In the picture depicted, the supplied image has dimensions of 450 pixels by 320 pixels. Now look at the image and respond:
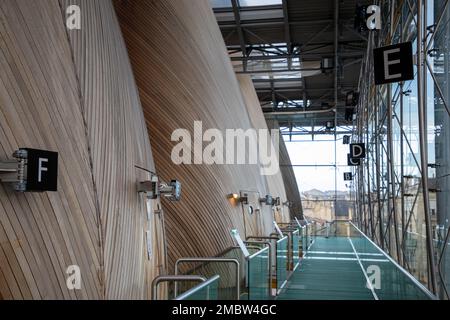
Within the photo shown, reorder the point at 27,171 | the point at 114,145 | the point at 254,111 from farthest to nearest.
A: the point at 254,111 < the point at 114,145 < the point at 27,171

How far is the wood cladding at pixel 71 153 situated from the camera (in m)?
3.89

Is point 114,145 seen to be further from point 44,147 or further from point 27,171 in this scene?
point 27,171

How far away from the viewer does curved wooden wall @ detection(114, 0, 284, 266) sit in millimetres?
9141

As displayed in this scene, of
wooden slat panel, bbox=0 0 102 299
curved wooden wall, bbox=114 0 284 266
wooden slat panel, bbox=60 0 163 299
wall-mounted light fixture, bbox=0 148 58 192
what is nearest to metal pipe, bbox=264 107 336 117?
curved wooden wall, bbox=114 0 284 266

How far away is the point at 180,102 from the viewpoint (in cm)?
948

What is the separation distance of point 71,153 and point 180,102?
484 centimetres

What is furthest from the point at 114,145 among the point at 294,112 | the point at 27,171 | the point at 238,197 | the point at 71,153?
the point at 294,112

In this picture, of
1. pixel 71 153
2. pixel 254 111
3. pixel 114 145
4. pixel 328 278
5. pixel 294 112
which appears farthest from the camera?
pixel 294 112

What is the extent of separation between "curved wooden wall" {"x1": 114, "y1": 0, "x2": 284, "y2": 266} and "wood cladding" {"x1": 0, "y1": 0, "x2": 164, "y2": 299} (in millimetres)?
2119

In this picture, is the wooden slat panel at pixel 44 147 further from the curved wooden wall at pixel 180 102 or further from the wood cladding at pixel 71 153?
the curved wooden wall at pixel 180 102

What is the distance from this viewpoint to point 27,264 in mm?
3896

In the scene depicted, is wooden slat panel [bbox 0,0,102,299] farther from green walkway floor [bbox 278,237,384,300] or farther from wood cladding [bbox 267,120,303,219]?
wood cladding [bbox 267,120,303,219]

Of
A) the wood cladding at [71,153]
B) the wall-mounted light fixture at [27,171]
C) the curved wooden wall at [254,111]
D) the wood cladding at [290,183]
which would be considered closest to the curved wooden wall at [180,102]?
the wood cladding at [71,153]
